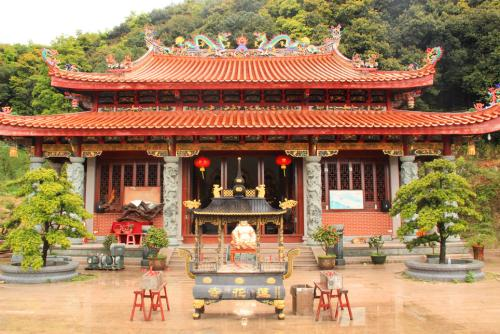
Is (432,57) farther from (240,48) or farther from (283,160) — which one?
(240,48)

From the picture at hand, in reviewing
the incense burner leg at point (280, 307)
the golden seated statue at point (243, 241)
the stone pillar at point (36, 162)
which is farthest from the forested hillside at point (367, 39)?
the incense burner leg at point (280, 307)

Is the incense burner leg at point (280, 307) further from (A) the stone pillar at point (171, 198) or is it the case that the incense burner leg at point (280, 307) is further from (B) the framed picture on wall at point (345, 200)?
(B) the framed picture on wall at point (345, 200)

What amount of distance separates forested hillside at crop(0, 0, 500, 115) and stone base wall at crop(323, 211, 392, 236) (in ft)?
84.0

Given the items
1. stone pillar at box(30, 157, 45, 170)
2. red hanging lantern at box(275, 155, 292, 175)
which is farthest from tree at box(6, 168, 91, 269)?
red hanging lantern at box(275, 155, 292, 175)

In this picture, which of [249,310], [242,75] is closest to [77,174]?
[242,75]

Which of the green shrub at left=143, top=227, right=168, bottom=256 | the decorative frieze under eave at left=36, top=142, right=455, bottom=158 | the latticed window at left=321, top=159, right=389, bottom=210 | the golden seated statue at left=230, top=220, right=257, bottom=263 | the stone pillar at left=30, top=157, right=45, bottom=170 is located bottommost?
the green shrub at left=143, top=227, right=168, bottom=256

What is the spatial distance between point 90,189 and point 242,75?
313 inches

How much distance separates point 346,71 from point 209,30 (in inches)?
1533

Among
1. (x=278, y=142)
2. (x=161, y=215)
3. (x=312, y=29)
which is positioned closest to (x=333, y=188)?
(x=278, y=142)

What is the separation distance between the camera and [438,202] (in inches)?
449

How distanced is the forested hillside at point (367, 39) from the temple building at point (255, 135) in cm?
2429

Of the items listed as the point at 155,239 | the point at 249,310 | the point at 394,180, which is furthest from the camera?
the point at 394,180

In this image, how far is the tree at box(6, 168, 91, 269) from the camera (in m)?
10.6

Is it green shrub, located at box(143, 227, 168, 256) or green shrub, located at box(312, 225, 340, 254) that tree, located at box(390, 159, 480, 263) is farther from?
green shrub, located at box(143, 227, 168, 256)
